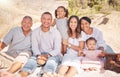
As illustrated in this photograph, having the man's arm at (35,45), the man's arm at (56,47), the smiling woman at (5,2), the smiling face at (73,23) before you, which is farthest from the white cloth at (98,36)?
the smiling woman at (5,2)

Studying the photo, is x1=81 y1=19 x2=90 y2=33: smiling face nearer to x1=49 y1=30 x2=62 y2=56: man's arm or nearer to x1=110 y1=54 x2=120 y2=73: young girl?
x1=49 y1=30 x2=62 y2=56: man's arm

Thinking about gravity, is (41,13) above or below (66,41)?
above

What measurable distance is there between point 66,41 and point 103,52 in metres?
0.40

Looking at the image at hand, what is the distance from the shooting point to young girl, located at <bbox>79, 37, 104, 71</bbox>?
3133 millimetres

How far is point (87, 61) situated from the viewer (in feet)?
10.3

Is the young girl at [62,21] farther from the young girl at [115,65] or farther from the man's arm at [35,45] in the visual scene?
the young girl at [115,65]

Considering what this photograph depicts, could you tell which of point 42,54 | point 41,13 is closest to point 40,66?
point 42,54

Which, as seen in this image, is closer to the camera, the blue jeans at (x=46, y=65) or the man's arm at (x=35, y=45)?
the blue jeans at (x=46, y=65)

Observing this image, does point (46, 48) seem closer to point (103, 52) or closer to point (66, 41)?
point (66, 41)

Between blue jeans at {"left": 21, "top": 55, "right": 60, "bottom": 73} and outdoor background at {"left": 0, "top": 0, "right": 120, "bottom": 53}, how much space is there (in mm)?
380

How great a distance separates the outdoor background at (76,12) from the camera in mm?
3211

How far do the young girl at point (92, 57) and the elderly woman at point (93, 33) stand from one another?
1.9 inches

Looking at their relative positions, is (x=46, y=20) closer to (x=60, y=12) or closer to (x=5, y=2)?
(x=60, y=12)

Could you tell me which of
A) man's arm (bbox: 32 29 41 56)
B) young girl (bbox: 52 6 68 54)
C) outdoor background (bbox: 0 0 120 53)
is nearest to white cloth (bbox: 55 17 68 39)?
young girl (bbox: 52 6 68 54)
